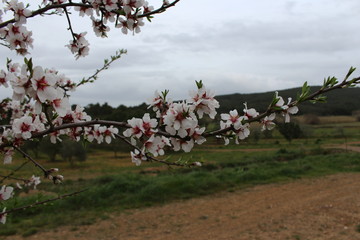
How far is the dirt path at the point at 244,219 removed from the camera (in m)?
6.66

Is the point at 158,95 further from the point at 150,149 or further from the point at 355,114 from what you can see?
the point at 355,114

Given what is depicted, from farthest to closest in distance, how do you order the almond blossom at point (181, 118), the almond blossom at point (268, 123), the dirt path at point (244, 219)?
the dirt path at point (244, 219) < the almond blossom at point (268, 123) < the almond blossom at point (181, 118)

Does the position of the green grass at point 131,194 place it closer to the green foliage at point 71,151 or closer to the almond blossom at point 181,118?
the almond blossom at point 181,118

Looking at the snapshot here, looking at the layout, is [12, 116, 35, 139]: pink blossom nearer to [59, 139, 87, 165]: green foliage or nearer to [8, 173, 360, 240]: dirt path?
[8, 173, 360, 240]: dirt path

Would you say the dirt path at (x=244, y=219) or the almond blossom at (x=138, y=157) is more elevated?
the almond blossom at (x=138, y=157)

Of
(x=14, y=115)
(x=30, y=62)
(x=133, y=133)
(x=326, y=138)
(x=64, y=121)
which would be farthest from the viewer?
(x=326, y=138)

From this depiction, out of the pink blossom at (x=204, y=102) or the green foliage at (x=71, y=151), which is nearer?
the pink blossom at (x=204, y=102)

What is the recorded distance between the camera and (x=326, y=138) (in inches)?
1329

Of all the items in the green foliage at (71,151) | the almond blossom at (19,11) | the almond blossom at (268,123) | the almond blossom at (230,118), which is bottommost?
the green foliage at (71,151)

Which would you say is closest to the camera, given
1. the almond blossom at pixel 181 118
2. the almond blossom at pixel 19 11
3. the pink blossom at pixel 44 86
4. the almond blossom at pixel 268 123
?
the pink blossom at pixel 44 86

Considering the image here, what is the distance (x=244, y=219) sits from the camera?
7.52 metres

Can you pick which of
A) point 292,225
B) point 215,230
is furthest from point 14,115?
point 292,225

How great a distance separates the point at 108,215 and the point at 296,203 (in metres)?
5.03

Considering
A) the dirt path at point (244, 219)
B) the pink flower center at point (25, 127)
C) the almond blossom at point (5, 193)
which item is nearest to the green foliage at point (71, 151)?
the dirt path at point (244, 219)
